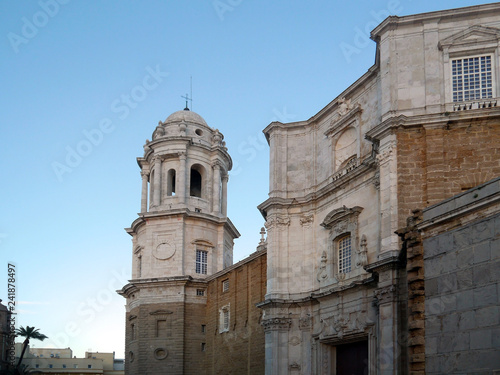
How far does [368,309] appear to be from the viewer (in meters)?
27.7

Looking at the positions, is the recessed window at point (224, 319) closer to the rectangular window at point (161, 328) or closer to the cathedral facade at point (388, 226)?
the cathedral facade at point (388, 226)

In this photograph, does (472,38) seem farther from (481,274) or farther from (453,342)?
(453,342)

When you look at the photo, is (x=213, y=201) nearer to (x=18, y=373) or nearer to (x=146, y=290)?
(x=146, y=290)

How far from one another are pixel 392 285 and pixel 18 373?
59.1 metres

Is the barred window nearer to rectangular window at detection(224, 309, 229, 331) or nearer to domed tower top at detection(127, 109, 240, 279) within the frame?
rectangular window at detection(224, 309, 229, 331)

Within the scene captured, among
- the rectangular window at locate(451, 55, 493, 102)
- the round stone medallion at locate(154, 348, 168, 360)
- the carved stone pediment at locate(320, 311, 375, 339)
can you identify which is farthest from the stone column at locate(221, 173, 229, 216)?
the rectangular window at locate(451, 55, 493, 102)

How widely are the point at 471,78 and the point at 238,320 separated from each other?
66.4 ft

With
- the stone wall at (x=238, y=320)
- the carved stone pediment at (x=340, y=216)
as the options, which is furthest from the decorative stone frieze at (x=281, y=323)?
the stone wall at (x=238, y=320)

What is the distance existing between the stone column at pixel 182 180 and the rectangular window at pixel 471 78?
2523 cm

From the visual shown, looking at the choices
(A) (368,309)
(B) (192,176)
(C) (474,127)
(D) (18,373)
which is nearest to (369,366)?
(A) (368,309)

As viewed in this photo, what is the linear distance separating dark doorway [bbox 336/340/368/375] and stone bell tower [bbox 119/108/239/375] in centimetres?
1666

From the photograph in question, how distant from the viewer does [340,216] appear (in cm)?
3045

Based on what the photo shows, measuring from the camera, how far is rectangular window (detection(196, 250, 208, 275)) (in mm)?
47750

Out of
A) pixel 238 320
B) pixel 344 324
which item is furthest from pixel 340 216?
pixel 238 320
